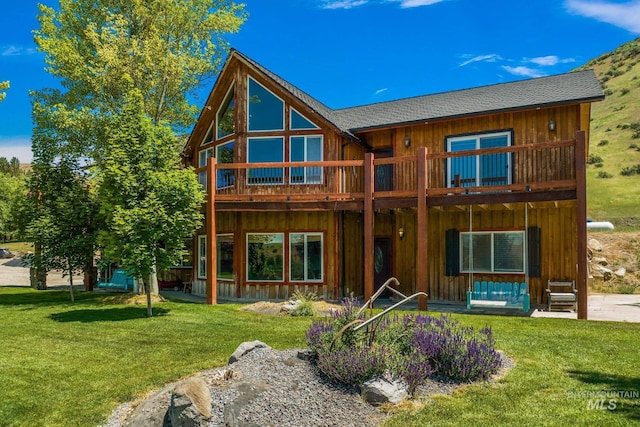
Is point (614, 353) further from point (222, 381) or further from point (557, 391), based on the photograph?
point (222, 381)

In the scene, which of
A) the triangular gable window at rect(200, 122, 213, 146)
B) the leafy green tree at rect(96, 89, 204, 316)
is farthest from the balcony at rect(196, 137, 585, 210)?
the leafy green tree at rect(96, 89, 204, 316)

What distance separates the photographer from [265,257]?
53.6ft

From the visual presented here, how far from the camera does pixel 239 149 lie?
663 inches

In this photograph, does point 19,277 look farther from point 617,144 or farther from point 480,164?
point 617,144

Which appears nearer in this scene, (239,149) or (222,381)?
(222,381)

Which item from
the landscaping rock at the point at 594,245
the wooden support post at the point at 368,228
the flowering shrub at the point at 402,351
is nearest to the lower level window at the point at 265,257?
the wooden support post at the point at 368,228

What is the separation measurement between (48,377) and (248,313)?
583cm

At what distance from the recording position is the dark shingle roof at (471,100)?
13.8 m

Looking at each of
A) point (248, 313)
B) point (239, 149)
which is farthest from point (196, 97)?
point (248, 313)

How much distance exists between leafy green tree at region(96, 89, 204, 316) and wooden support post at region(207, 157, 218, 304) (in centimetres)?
247

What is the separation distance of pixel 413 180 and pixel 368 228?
236 cm

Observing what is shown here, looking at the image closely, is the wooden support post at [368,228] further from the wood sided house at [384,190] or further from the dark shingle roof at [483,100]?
the dark shingle roof at [483,100]

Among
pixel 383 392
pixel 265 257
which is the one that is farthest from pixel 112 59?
pixel 383 392

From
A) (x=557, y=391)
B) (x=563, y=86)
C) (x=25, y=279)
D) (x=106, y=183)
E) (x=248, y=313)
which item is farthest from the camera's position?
(x=25, y=279)
